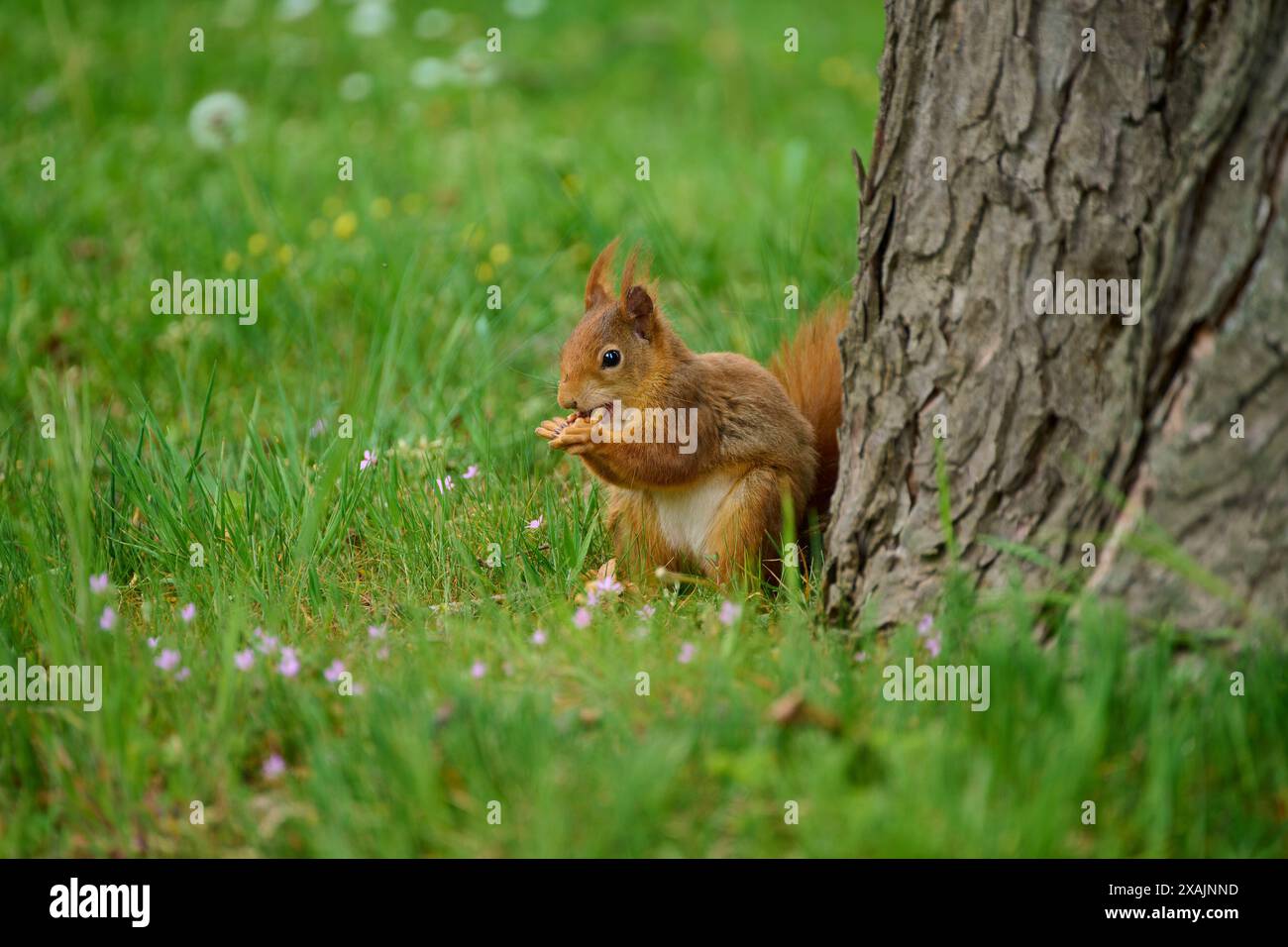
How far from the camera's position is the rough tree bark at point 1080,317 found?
206 centimetres

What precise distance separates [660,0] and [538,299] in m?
4.84

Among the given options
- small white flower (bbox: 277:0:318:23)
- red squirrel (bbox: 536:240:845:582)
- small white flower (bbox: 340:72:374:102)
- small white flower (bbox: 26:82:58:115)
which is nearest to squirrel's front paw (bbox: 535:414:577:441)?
red squirrel (bbox: 536:240:845:582)

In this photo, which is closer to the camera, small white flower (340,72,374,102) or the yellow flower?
the yellow flower

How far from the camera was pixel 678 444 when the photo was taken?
115 inches

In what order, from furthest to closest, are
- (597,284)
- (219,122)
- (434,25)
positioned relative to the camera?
(434,25), (219,122), (597,284)

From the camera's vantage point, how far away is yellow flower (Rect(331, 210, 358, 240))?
4.60 meters

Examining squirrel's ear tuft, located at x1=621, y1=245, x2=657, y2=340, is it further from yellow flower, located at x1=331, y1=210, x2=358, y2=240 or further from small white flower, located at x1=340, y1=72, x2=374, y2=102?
small white flower, located at x1=340, y1=72, x2=374, y2=102

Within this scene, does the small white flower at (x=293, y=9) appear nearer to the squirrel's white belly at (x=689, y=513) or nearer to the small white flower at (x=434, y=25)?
the small white flower at (x=434, y=25)

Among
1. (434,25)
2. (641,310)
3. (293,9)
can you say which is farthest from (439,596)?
(434,25)

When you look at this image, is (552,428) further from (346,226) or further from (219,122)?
(219,122)

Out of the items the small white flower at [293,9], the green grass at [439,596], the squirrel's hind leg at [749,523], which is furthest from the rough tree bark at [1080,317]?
the small white flower at [293,9]

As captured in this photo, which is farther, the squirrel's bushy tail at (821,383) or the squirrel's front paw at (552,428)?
the squirrel's bushy tail at (821,383)

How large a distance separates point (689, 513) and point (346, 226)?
2168 mm
